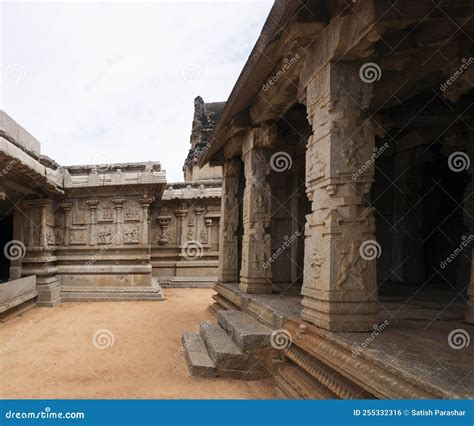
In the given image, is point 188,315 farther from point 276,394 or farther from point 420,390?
point 420,390

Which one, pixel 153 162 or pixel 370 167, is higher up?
pixel 153 162

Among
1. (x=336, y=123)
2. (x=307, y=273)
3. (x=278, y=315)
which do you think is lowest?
(x=278, y=315)

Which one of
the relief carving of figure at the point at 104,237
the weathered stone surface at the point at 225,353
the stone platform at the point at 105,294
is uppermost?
the relief carving of figure at the point at 104,237

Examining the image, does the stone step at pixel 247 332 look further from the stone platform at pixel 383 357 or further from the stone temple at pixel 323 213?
the stone platform at pixel 383 357

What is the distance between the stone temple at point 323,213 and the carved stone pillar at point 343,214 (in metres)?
0.01

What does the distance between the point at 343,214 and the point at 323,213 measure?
0.76 feet

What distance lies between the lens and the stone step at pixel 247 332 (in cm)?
450

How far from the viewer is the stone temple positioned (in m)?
3.48

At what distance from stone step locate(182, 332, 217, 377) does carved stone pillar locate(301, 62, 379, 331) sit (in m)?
1.47

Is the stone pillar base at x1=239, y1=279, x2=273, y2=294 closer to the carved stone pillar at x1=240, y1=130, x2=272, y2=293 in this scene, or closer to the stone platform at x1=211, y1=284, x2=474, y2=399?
the carved stone pillar at x1=240, y1=130, x2=272, y2=293

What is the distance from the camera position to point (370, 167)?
371cm

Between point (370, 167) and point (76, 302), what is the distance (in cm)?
1001

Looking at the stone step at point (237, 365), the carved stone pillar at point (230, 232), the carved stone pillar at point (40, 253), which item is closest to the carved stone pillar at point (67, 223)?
the carved stone pillar at point (40, 253)

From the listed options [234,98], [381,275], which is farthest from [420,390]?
[381,275]
